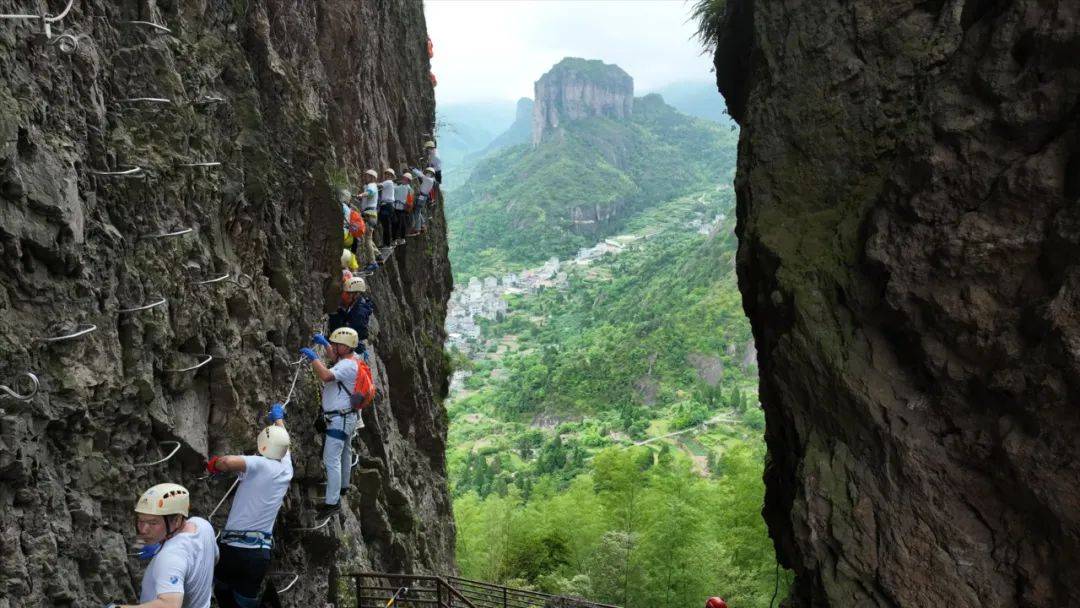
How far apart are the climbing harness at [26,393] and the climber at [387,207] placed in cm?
1037

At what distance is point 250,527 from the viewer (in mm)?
5227

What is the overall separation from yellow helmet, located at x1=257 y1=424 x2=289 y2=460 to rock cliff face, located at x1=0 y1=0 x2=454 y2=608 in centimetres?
75

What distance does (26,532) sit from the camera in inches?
149

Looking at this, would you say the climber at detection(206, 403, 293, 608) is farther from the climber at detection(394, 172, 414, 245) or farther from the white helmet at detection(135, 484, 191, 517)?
the climber at detection(394, 172, 414, 245)

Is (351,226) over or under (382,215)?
under

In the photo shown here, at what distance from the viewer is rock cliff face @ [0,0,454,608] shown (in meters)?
3.96

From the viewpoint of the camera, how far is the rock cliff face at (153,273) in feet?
13.0

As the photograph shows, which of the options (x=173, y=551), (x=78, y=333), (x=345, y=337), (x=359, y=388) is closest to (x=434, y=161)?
(x=345, y=337)

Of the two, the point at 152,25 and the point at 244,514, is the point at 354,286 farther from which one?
the point at 244,514

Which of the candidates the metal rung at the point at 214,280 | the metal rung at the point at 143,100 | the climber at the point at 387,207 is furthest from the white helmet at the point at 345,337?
the climber at the point at 387,207

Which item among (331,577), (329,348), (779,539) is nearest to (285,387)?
(329,348)

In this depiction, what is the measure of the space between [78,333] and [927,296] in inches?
327

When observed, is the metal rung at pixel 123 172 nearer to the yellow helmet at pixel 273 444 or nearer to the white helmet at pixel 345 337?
the yellow helmet at pixel 273 444

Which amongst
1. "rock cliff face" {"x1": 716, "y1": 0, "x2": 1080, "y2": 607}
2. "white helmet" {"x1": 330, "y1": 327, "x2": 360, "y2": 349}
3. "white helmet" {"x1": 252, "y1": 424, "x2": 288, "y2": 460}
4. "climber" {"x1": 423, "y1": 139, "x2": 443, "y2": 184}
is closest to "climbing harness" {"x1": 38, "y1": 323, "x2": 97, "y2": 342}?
"white helmet" {"x1": 252, "y1": 424, "x2": 288, "y2": 460}
